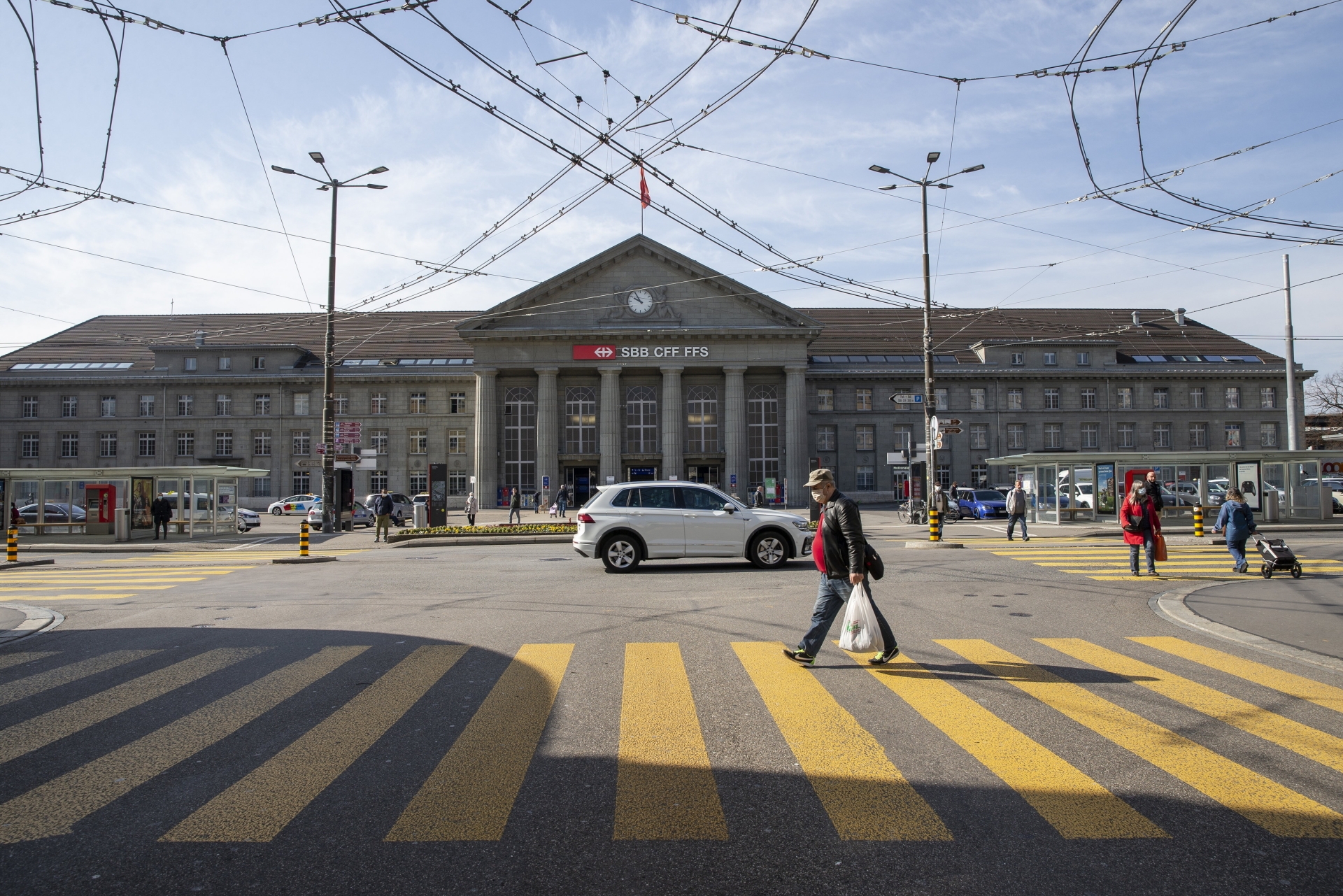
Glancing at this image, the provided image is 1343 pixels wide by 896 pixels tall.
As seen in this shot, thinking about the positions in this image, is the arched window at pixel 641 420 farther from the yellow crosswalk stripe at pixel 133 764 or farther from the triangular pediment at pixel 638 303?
the yellow crosswalk stripe at pixel 133 764

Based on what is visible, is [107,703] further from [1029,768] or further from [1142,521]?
[1142,521]

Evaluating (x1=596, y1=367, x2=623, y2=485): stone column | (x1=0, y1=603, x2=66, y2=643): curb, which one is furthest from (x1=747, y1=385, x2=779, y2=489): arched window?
(x1=0, y1=603, x2=66, y2=643): curb

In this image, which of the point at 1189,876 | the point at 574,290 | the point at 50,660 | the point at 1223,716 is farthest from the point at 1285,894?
the point at 574,290

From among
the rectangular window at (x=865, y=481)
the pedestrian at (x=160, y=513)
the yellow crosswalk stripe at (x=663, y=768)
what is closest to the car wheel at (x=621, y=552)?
the yellow crosswalk stripe at (x=663, y=768)

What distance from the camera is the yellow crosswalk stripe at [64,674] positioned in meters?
7.06

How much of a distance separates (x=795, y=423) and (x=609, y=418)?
1285 centimetres

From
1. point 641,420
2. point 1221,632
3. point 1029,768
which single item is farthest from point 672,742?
point 641,420

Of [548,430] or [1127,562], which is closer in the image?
[1127,562]

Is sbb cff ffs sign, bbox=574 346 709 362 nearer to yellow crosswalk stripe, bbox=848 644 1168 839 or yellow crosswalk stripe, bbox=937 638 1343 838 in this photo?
yellow crosswalk stripe, bbox=937 638 1343 838

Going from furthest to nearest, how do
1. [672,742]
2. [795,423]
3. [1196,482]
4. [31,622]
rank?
[795,423] < [1196,482] < [31,622] < [672,742]

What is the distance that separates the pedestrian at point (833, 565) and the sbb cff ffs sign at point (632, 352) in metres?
51.7

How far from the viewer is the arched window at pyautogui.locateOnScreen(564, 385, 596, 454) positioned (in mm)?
60500

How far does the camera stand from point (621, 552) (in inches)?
629

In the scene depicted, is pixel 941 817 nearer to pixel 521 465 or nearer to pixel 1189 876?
pixel 1189 876
